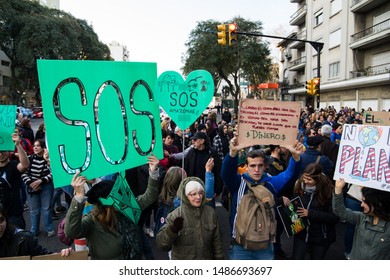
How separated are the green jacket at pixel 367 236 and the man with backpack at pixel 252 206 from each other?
2.21 ft

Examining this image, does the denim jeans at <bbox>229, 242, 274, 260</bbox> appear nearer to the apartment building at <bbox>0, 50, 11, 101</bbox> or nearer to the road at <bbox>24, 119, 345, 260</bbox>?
the road at <bbox>24, 119, 345, 260</bbox>

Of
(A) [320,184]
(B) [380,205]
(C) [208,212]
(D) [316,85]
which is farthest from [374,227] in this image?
(D) [316,85]

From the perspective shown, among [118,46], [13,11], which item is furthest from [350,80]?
[118,46]

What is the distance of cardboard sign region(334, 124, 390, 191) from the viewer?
2971 millimetres

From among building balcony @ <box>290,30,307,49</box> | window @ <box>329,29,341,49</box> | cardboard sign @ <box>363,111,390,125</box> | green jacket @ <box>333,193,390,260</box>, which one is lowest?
green jacket @ <box>333,193,390,260</box>

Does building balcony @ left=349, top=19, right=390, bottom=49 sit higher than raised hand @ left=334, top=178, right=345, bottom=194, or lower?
higher

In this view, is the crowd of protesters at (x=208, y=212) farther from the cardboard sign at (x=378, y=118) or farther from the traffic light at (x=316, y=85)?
the traffic light at (x=316, y=85)

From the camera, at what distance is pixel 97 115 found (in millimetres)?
2844

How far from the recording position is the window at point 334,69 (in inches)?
1168

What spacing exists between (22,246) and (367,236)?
2.85 meters

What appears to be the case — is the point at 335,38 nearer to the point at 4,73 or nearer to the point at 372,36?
the point at 372,36

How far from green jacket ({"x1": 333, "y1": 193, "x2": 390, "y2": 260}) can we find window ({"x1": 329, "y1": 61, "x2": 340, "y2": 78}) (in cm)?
2957

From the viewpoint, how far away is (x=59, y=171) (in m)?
2.55

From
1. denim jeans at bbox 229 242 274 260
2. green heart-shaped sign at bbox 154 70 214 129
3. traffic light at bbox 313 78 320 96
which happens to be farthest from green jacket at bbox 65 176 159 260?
traffic light at bbox 313 78 320 96
